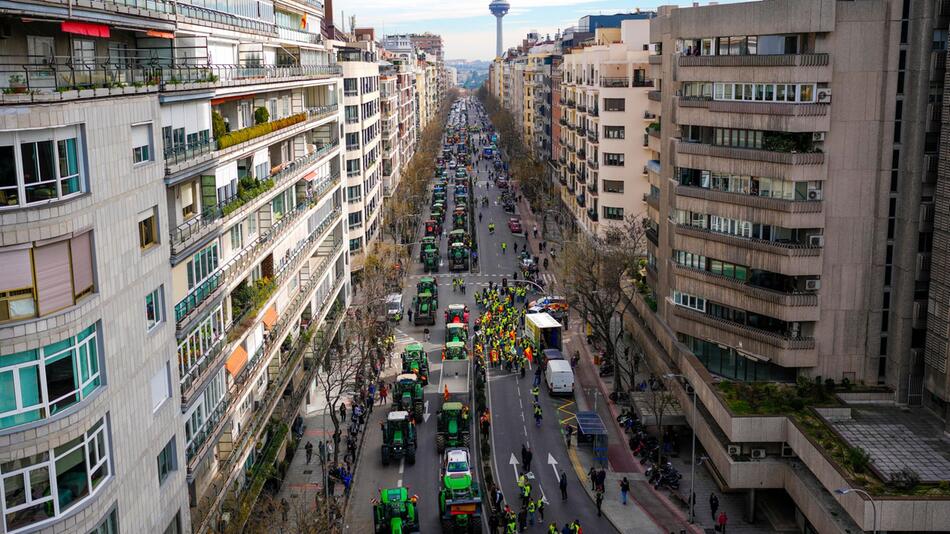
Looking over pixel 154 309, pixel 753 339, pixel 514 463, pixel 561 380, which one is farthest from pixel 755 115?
pixel 154 309

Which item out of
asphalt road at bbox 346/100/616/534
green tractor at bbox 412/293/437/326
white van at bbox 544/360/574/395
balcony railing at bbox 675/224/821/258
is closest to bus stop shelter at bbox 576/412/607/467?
asphalt road at bbox 346/100/616/534

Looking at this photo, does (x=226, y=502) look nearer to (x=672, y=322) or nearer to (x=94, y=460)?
(x=94, y=460)

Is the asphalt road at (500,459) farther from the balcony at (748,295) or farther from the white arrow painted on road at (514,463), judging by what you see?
the balcony at (748,295)

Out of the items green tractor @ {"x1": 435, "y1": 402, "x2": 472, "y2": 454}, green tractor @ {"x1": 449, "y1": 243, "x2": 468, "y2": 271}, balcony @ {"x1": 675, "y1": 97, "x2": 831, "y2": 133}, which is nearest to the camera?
balcony @ {"x1": 675, "y1": 97, "x2": 831, "y2": 133}

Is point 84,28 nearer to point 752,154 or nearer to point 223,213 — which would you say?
point 223,213

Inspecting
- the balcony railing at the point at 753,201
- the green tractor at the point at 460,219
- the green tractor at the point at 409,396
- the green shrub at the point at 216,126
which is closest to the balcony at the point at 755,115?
the balcony railing at the point at 753,201

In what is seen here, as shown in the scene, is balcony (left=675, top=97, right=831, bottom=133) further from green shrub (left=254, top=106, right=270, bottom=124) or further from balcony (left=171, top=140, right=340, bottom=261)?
green shrub (left=254, top=106, right=270, bottom=124)
